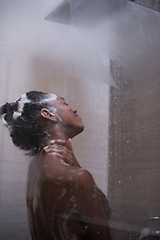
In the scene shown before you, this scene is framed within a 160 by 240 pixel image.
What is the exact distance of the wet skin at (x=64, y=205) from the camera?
2.80 feet

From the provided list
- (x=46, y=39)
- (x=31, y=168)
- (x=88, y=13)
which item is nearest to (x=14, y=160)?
(x=31, y=168)

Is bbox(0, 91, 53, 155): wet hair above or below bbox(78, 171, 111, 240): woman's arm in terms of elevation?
above

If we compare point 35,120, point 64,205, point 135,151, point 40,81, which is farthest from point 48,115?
point 135,151

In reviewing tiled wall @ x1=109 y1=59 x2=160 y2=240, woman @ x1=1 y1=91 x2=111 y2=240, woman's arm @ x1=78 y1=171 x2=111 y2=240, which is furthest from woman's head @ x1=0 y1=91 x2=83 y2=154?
tiled wall @ x1=109 y1=59 x2=160 y2=240

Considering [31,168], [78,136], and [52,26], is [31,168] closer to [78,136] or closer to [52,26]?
[78,136]

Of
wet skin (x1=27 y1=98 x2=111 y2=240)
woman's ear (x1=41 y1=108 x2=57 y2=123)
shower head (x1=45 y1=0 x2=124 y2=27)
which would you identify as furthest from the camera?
shower head (x1=45 y1=0 x2=124 y2=27)

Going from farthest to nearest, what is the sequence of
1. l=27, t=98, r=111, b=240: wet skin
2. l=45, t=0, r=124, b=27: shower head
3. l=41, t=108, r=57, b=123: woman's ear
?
l=45, t=0, r=124, b=27: shower head < l=41, t=108, r=57, b=123: woman's ear < l=27, t=98, r=111, b=240: wet skin

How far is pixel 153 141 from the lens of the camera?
1.33 m

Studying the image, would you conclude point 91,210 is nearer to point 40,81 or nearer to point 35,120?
point 35,120

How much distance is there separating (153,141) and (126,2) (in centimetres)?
62

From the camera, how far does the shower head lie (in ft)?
3.79

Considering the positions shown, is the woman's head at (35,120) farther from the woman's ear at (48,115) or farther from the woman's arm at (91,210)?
the woman's arm at (91,210)

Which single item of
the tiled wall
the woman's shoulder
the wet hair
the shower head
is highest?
the shower head

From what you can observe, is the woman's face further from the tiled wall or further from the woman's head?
the tiled wall
